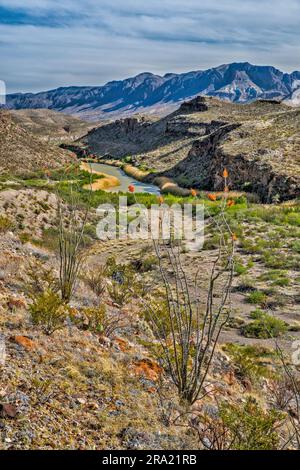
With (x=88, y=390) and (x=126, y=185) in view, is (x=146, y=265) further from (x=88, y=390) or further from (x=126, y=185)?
(x=126, y=185)

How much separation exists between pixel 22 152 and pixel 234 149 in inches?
787

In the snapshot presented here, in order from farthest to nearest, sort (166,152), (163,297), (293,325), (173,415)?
(166,152)
(163,297)
(293,325)
(173,415)

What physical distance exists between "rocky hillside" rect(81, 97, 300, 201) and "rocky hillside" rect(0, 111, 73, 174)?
11402 millimetres

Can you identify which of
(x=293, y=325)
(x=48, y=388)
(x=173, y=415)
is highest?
(x=48, y=388)

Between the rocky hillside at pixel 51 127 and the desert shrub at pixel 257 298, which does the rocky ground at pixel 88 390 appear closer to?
the desert shrub at pixel 257 298

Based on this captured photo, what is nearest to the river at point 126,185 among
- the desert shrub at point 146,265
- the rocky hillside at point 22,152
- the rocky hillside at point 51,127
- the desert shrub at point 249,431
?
the rocky hillside at point 22,152

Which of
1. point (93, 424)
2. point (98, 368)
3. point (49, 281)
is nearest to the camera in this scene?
point (93, 424)

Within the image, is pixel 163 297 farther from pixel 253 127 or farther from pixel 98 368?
pixel 253 127

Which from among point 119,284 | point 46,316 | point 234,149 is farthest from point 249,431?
point 234,149

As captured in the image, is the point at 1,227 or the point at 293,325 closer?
the point at 293,325

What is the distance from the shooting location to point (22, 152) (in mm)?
47031

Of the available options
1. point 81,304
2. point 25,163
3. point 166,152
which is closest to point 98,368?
point 81,304

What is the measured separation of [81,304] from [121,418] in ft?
12.1

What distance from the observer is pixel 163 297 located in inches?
475
